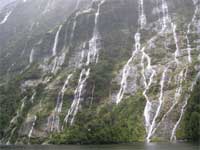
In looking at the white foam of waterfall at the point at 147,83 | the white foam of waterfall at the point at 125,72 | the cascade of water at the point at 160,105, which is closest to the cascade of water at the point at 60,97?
the white foam of waterfall at the point at 125,72

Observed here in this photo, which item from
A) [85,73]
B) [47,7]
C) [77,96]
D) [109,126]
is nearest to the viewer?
[109,126]

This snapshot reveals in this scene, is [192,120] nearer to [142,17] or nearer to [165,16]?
[165,16]

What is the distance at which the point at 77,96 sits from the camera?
4151 inches

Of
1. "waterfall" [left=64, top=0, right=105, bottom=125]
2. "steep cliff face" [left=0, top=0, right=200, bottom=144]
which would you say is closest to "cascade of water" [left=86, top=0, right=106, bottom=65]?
"waterfall" [left=64, top=0, right=105, bottom=125]

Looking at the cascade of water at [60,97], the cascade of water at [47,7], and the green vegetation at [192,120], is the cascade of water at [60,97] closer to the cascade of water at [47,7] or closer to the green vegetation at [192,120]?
the green vegetation at [192,120]

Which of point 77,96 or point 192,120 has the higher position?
point 77,96

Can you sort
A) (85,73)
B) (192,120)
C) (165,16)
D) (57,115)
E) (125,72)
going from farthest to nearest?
(165,16)
(85,73)
(125,72)
(57,115)
(192,120)

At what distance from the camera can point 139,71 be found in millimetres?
103938

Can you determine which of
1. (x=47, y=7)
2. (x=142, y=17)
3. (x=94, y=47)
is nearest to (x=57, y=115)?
(x=94, y=47)

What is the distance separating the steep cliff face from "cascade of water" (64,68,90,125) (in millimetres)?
226

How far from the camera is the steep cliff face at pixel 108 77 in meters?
90.4

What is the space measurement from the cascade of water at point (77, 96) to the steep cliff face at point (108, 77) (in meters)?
0.23

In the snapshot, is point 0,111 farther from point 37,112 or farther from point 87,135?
point 87,135

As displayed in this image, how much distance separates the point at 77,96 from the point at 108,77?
898 cm
